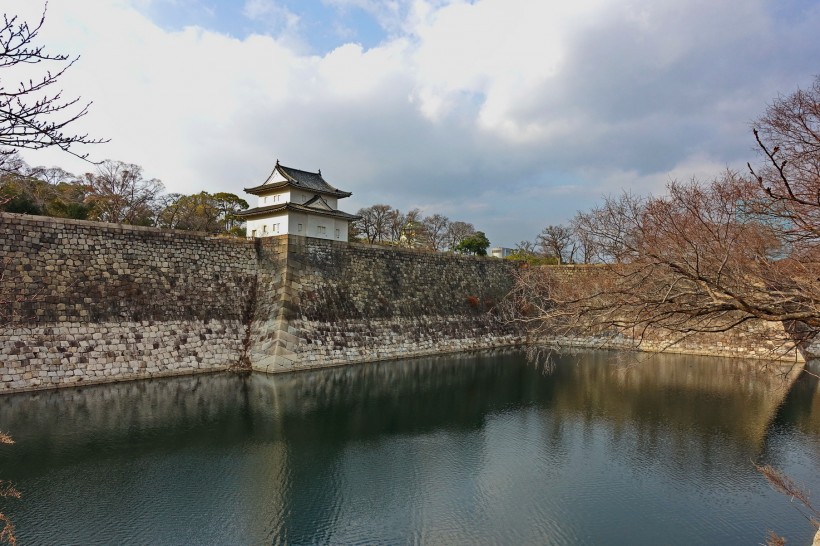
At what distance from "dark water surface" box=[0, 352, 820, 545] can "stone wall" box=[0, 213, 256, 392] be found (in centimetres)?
70

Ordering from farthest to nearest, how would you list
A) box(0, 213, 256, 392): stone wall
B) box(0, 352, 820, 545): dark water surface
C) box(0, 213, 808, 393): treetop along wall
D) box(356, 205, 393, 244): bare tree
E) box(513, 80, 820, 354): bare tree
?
box(356, 205, 393, 244): bare tree, box(0, 213, 808, 393): treetop along wall, box(0, 213, 256, 392): stone wall, box(0, 352, 820, 545): dark water surface, box(513, 80, 820, 354): bare tree

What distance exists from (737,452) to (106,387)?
13.8 meters

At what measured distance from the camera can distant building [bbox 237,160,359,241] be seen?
73.6 ft

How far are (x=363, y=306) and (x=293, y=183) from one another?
7.72 meters

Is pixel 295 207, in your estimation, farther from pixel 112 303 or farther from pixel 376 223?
pixel 376 223

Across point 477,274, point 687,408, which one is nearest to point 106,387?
point 687,408

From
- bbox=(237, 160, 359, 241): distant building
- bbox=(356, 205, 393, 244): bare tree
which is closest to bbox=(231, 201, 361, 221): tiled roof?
bbox=(237, 160, 359, 241): distant building

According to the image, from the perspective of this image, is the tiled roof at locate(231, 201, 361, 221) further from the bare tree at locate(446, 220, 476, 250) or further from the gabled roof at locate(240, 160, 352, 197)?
the bare tree at locate(446, 220, 476, 250)

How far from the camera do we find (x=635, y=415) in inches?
461

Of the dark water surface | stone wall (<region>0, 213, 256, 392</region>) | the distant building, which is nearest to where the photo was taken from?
the dark water surface

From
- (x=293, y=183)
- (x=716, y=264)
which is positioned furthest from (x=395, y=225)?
(x=716, y=264)

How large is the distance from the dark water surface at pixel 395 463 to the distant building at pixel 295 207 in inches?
399

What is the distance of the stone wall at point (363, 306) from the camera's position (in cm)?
1524

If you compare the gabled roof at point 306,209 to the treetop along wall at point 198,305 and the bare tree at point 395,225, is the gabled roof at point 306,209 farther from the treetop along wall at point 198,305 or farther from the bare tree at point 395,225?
the bare tree at point 395,225
